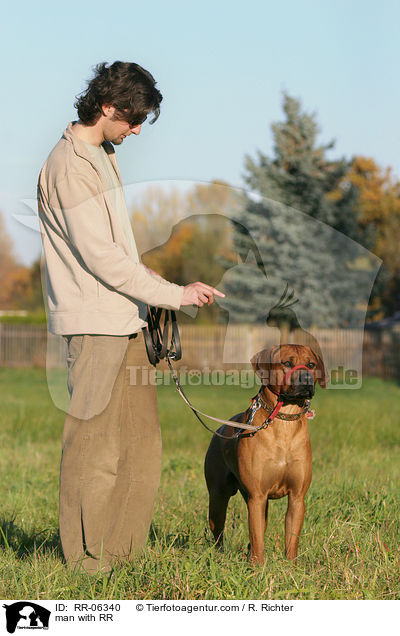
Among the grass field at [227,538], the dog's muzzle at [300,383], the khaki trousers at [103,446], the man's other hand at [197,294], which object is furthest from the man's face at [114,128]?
the grass field at [227,538]

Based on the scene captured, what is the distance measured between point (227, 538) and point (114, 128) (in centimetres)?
238

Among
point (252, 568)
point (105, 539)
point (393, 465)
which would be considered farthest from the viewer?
point (393, 465)

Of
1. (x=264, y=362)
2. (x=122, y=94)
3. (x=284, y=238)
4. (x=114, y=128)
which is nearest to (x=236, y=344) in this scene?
(x=264, y=362)

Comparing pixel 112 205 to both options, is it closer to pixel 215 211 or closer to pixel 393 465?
pixel 215 211

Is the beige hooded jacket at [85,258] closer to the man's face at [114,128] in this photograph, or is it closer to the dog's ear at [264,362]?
the man's face at [114,128]

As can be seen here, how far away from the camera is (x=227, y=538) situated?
170 inches

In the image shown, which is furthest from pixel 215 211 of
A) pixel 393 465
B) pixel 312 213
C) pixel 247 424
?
pixel 312 213

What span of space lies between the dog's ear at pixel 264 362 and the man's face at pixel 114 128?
4.26 feet

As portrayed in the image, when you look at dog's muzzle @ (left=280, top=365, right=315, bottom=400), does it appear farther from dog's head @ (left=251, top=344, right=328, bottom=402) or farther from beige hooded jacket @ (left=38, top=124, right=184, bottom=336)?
beige hooded jacket @ (left=38, top=124, right=184, bottom=336)

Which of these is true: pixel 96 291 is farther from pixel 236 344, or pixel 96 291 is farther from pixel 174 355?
pixel 236 344

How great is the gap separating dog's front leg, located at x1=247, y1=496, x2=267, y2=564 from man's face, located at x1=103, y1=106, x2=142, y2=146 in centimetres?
196

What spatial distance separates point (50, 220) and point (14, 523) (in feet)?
7.60

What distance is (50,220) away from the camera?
3.60m

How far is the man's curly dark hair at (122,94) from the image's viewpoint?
3.56 m
